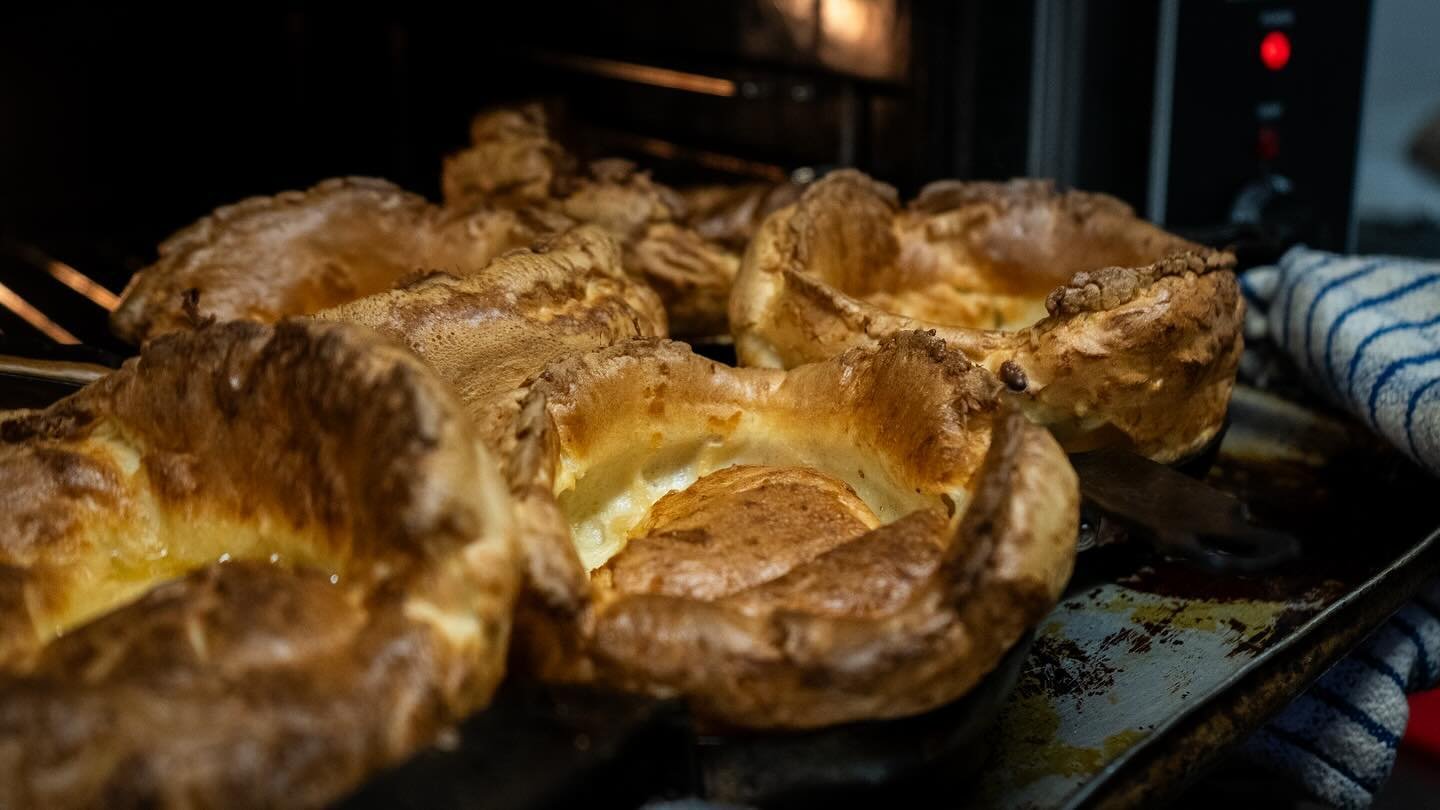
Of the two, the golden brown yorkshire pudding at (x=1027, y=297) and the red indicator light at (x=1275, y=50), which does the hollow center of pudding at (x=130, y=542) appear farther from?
the red indicator light at (x=1275, y=50)

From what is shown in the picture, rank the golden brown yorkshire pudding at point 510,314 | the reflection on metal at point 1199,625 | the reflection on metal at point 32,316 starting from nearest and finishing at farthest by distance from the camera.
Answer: the reflection on metal at point 1199,625 < the golden brown yorkshire pudding at point 510,314 < the reflection on metal at point 32,316

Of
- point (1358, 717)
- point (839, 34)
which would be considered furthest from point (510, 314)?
point (839, 34)

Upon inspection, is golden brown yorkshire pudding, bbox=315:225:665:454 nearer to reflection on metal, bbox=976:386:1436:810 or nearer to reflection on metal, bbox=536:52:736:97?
reflection on metal, bbox=976:386:1436:810

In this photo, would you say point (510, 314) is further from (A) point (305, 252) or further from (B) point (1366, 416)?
(B) point (1366, 416)

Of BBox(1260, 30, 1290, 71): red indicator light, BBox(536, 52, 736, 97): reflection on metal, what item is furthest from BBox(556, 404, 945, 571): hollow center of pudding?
BBox(536, 52, 736, 97): reflection on metal

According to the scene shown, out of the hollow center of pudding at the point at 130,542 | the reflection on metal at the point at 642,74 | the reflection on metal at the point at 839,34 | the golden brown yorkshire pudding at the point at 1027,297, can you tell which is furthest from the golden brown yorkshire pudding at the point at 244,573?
the reflection on metal at the point at 642,74

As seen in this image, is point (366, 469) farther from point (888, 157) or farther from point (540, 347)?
point (888, 157)

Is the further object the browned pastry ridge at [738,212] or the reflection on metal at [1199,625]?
the browned pastry ridge at [738,212]

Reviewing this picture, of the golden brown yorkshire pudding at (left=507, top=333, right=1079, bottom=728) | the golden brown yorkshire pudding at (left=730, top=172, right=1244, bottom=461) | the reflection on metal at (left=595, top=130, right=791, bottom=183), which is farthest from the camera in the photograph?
the reflection on metal at (left=595, top=130, right=791, bottom=183)
